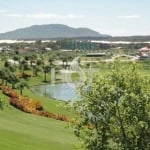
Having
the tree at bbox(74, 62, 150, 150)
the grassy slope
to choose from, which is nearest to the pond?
the grassy slope

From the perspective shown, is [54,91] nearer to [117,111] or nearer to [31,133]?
[31,133]

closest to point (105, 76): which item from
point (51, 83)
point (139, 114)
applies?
point (139, 114)

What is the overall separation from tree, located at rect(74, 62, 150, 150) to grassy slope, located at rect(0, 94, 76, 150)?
7.67 meters

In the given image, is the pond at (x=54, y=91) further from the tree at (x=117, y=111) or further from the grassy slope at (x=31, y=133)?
the tree at (x=117, y=111)

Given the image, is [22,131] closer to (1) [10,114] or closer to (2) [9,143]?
(2) [9,143]

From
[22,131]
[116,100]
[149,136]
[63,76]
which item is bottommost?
[63,76]

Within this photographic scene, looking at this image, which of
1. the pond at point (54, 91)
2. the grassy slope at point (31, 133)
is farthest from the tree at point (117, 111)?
the pond at point (54, 91)

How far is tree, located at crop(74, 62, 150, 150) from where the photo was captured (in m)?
27.1

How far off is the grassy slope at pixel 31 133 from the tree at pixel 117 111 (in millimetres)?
7669

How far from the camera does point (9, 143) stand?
34656 mm

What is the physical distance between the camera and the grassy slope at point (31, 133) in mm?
36062

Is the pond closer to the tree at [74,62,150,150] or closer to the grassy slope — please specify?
the grassy slope

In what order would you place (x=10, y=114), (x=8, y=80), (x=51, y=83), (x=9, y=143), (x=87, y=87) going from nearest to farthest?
(x=87, y=87) → (x=9, y=143) → (x=10, y=114) → (x=8, y=80) → (x=51, y=83)

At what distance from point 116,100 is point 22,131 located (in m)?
16.8
